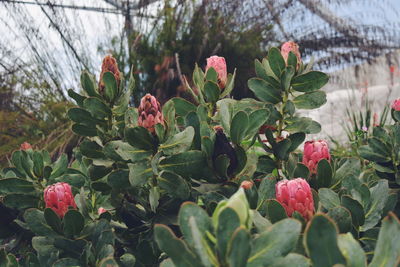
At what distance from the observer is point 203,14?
4816 mm

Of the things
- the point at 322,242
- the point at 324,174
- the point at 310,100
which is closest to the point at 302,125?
the point at 310,100

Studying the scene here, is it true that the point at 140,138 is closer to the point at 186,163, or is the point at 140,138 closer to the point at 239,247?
the point at 186,163

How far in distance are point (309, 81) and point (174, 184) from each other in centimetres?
31

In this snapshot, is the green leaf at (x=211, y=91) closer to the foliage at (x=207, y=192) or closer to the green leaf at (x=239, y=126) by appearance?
the foliage at (x=207, y=192)

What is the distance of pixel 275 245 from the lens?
1.32 ft

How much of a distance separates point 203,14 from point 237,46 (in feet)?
1.68

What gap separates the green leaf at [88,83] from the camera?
770 mm

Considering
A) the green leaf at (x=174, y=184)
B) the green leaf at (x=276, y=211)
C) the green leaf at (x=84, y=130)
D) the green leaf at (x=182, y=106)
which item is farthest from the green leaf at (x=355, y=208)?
the green leaf at (x=84, y=130)

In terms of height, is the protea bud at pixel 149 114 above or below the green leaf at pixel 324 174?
above

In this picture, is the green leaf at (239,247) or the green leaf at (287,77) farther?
the green leaf at (287,77)

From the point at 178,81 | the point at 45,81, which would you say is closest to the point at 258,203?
the point at 178,81

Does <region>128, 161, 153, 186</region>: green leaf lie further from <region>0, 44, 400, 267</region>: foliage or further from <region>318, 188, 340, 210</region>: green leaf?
<region>318, 188, 340, 210</region>: green leaf

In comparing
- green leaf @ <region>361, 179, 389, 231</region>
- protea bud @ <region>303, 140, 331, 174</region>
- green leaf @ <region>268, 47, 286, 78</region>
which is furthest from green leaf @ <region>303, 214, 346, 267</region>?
green leaf @ <region>268, 47, 286, 78</region>

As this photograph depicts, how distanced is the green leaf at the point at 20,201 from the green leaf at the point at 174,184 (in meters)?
0.27
